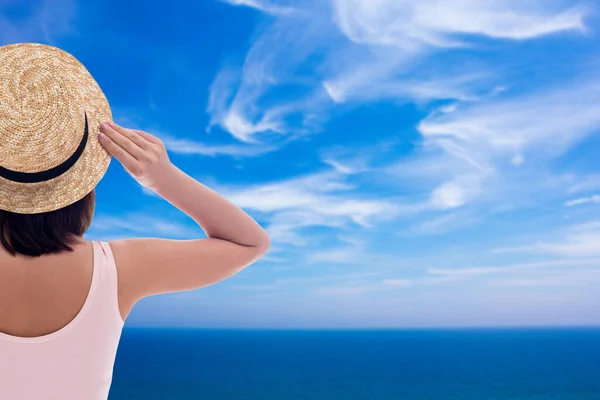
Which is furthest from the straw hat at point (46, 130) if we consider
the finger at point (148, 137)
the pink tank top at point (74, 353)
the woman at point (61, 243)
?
the pink tank top at point (74, 353)

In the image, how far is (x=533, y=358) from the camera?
10725cm

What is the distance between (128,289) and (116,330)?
0.44 feet

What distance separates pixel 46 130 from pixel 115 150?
0.20 meters

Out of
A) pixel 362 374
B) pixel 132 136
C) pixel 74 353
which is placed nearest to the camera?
pixel 74 353

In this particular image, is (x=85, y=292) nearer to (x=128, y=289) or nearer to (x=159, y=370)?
(x=128, y=289)

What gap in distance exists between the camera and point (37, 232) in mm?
1540

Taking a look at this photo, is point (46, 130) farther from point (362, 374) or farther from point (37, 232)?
point (362, 374)

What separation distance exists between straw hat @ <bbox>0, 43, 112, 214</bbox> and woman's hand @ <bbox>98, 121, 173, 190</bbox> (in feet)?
0.13

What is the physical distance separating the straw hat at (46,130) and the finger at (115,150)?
2cm

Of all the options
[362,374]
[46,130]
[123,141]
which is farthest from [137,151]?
[362,374]

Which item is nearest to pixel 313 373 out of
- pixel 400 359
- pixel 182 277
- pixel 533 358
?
pixel 400 359

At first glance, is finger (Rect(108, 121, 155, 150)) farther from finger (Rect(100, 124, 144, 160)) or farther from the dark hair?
the dark hair

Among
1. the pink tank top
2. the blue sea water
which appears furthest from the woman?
the blue sea water

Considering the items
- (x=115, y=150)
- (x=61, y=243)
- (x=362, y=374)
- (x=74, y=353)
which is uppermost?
(x=115, y=150)
